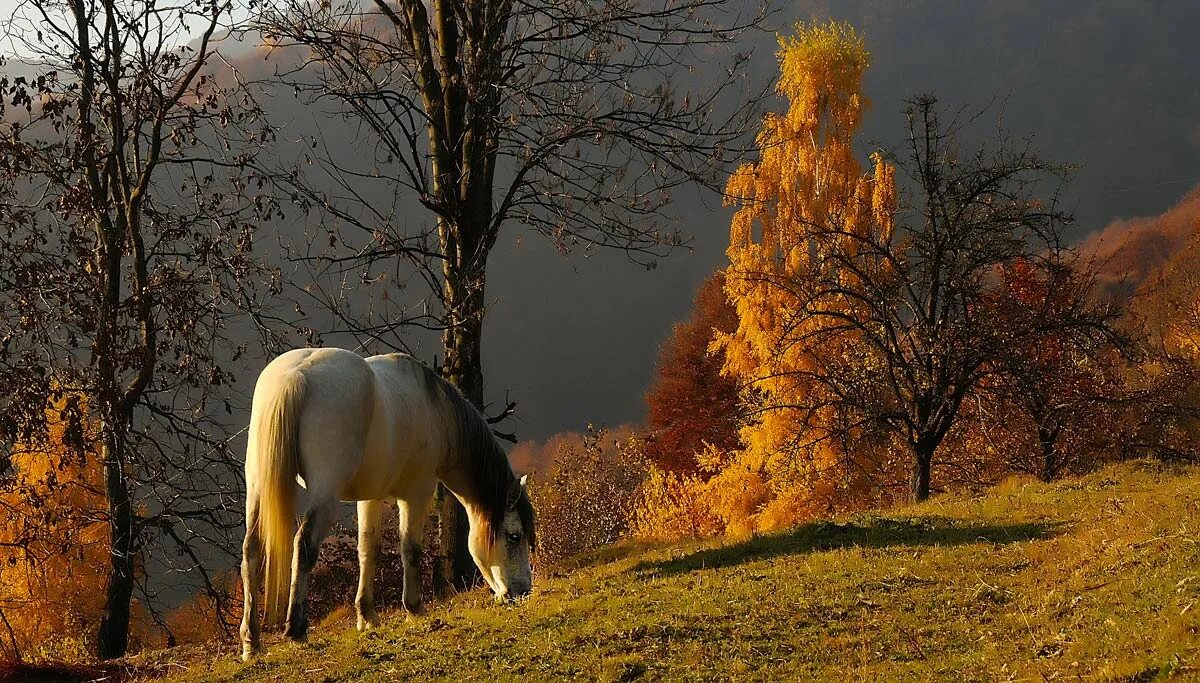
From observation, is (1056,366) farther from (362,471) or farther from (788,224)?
(362,471)

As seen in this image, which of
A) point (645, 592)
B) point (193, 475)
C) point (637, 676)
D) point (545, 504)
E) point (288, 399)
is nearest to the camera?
point (637, 676)

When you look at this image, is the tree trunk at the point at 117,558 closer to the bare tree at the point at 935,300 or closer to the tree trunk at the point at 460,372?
the tree trunk at the point at 460,372

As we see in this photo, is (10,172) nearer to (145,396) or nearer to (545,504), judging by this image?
(145,396)

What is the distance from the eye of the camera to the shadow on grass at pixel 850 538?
11508mm

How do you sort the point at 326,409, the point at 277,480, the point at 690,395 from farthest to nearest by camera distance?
1. the point at 690,395
2. the point at 326,409
3. the point at 277,480

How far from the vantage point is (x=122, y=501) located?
46.1 ft

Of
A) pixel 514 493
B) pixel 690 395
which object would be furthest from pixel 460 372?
pixel 690 395

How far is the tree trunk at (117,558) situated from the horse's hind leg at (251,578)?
5.75 meters

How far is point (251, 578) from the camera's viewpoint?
8.32m

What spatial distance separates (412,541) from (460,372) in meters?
3.77

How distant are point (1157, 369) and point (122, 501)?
38.3m

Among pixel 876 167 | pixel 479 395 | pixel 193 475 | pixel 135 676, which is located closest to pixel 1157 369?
pixel 876 167

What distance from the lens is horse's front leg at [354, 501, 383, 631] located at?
973cm

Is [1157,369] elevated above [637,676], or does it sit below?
above
